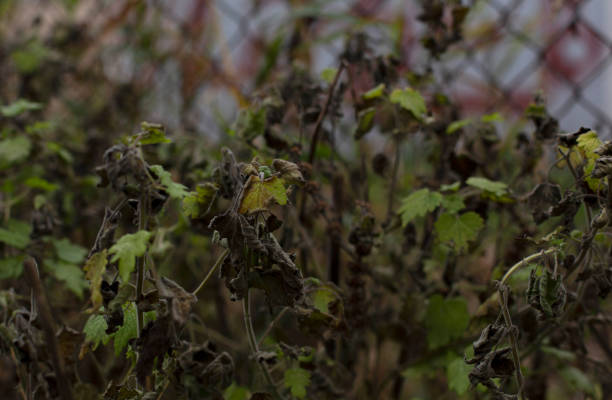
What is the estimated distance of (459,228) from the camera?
99 cm

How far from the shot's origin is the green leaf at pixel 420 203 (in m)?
0.98

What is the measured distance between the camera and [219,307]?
1468mm

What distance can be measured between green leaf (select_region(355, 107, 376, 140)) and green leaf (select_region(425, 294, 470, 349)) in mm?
316

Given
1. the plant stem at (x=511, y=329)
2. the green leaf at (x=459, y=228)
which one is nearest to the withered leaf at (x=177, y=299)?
the plant stem at (x=511, y=329)

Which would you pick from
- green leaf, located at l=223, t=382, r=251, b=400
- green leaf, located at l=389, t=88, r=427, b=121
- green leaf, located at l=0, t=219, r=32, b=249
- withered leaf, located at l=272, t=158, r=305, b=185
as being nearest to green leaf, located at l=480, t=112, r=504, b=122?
green leaf, located at l=389, t=88, r=427, b=121

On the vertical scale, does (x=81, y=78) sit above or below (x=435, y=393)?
above

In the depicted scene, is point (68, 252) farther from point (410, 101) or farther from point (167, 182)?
point (410, 101)

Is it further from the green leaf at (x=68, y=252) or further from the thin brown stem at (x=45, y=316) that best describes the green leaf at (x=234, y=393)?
the green leaf at (x=68, y=252)

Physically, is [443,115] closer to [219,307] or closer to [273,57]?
[273,57]

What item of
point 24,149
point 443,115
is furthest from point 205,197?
point 443,115

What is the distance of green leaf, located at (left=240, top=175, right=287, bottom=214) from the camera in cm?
67

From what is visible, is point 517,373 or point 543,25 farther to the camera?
point 543,25

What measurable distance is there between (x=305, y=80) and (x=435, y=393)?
0.81 meters

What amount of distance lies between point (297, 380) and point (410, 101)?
0.49 meters
